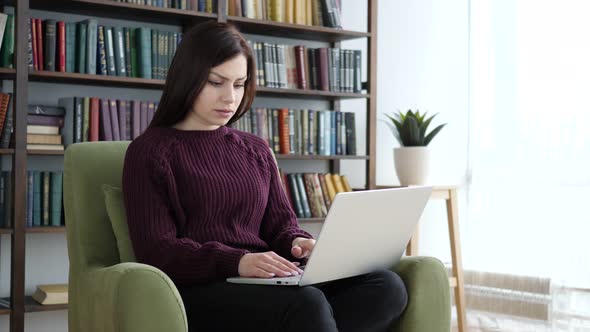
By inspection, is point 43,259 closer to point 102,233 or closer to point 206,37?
point 102,233

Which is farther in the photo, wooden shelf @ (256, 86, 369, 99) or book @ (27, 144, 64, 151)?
wooden shelf @ (256, 86, 369, 99)

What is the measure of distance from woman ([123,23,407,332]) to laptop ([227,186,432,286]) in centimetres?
3

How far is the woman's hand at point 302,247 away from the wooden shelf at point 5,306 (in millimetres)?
1306

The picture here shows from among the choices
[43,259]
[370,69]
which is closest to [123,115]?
[43,259]

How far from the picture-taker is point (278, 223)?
2.21 metres

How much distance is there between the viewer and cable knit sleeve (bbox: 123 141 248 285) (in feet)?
6.15

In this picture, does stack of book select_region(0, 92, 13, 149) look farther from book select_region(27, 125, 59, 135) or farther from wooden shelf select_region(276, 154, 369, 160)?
wooden shelf select_region(276, 154, 369, 160)

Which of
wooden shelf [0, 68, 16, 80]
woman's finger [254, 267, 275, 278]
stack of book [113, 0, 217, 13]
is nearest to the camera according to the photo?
woman's finger [254, 267, 275, 278]

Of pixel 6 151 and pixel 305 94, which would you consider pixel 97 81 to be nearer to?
pixel 6 151

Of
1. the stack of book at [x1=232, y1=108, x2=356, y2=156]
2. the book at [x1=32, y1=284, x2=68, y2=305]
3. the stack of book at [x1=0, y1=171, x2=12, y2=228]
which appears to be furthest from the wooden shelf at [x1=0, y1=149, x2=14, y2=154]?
the stack of book at [x1=232, y1=108, x2=356, y2=156]

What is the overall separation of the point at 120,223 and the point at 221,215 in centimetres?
25

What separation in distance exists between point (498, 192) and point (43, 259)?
2.21m

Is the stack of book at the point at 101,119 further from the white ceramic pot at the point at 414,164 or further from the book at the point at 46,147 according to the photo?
the white ceramic pot at the point at 414,164

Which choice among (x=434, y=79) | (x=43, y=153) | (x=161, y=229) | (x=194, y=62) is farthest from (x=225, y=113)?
(x=434, y=79)
